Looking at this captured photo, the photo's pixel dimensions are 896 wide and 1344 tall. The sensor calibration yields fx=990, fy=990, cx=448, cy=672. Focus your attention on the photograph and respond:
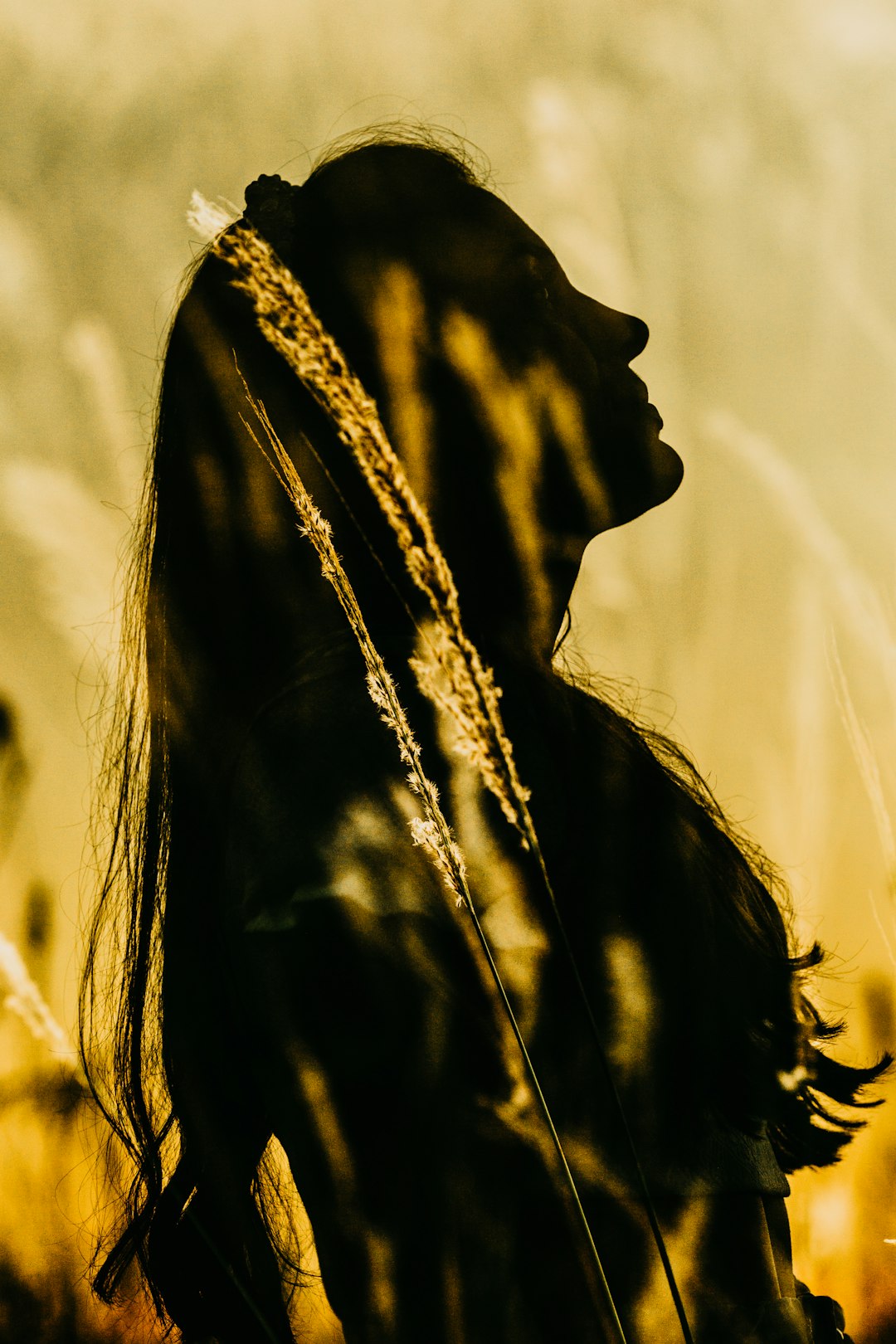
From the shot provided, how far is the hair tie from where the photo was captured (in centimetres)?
88

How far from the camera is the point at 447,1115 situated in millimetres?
701

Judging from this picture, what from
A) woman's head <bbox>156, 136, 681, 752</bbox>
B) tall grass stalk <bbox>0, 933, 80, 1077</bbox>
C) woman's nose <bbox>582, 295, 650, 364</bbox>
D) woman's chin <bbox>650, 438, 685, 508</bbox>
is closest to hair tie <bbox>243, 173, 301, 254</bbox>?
woman's head <bbox>156, 136, 681, 752</bbox>

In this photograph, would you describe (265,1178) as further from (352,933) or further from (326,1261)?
(352,933)

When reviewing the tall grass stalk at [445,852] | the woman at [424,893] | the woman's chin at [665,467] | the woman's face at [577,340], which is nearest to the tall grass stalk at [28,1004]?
the woman at [424,893]

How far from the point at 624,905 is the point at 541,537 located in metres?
0.38

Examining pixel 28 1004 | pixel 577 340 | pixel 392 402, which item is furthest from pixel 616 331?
pixel 28 1004

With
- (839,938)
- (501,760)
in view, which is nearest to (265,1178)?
(501,760)

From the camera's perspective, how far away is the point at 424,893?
0.71m

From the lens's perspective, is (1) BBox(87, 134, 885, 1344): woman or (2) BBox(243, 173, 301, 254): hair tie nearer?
(1) BBox(87, 134, 885, 1344): woman

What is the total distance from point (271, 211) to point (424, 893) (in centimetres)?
61

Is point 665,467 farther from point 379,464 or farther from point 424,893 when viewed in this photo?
point 424,893

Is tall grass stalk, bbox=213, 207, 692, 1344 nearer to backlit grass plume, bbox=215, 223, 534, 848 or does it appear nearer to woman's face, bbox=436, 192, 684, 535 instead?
backlit grass plume, bbox=215, 223, 534, 848

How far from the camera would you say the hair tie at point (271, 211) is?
34.5 inches

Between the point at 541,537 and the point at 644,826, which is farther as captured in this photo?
the point at 541,537
